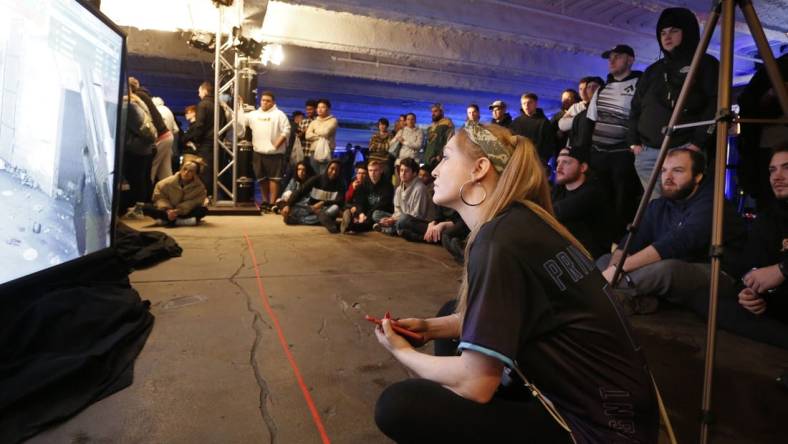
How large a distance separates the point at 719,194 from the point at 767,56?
500 millimetres

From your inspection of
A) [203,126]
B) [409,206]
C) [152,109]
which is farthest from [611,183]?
[203,126]

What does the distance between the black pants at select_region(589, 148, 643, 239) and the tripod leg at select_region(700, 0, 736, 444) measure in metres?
2.54

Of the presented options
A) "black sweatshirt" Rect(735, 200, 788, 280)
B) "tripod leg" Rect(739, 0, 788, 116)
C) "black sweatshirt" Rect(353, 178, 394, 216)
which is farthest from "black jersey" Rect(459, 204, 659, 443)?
"black sweatshirt" Rect(353, 178, 394, 216)

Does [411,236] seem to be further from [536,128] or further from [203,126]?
[203,126]

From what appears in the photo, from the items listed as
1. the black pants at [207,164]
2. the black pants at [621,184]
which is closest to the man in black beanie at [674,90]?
the black pants at [621,184]

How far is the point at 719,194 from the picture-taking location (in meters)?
1.49

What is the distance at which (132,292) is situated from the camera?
247 centimetres

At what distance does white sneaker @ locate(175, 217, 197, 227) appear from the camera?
5.37m

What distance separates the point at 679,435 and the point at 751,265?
1536 mm

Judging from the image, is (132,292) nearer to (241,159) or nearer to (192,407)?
(192,407)

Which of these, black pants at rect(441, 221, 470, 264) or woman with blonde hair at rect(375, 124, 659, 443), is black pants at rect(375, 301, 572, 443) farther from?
black pants at rect(441, 221, 470, 264)

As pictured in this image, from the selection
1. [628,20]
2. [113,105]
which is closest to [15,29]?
[113,105]

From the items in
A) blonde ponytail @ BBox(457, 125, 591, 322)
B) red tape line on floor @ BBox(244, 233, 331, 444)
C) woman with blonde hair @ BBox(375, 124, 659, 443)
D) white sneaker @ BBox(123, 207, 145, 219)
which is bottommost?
red tape line on floor @ BBox(244, 233, 331, 444)

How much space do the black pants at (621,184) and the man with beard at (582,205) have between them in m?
0.41
